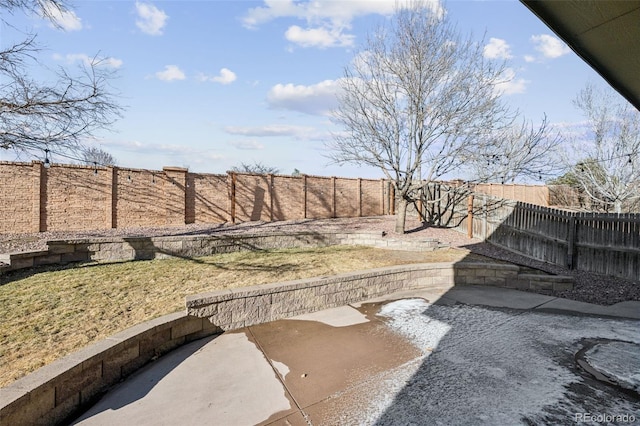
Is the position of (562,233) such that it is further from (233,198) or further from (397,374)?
(233,198)

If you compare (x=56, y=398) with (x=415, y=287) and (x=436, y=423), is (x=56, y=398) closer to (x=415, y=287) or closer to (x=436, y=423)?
(x=436, y=423)

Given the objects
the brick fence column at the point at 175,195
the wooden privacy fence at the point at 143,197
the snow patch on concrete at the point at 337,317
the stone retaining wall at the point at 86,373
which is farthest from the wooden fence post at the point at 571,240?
the brick fence column at the point at 175,195

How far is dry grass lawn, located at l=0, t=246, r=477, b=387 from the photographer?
117 inches

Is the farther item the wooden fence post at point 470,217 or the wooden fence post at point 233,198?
the wooden fence post at point 233,198

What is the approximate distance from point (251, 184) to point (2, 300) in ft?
28.5

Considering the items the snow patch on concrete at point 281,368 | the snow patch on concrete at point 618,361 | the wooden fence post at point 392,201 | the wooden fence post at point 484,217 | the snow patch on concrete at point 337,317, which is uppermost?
the wooden fence post at point 392,201

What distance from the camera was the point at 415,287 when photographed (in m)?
5.79

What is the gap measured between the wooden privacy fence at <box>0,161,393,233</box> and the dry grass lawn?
4.54 meters

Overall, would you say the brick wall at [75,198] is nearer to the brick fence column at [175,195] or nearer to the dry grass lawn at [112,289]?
the brick fence column at [175,195]

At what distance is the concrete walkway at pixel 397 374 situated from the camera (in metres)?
2.31

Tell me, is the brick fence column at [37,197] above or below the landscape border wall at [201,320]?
above

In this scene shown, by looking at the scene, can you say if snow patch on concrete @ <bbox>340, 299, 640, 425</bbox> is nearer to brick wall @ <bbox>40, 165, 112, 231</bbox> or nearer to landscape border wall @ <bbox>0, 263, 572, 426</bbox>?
landscape border wall @ <bbox>0, 263, 572, 426</bbox>

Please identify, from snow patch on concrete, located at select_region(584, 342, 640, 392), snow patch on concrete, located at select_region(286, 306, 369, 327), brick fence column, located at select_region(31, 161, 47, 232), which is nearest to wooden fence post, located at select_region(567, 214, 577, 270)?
snow patch on concrete, located at select_region(584, 342, 640, 392)

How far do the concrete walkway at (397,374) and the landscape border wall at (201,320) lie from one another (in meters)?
0.16
